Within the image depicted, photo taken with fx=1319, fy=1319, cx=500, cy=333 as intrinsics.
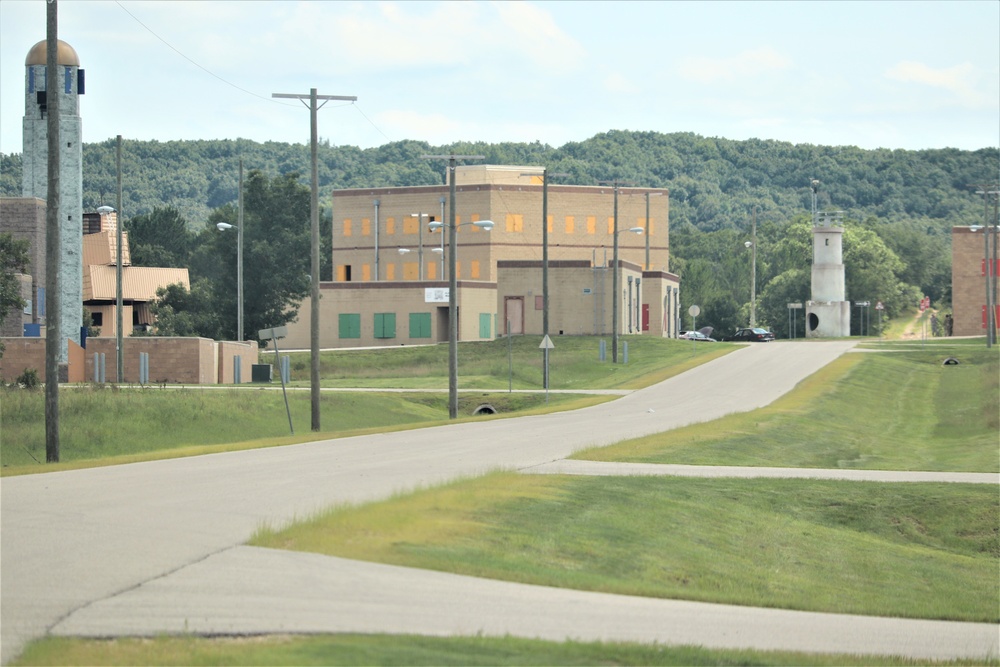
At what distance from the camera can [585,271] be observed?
82.1m

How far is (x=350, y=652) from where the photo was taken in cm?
1016

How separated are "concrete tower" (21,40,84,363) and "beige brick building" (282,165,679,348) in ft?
91.8

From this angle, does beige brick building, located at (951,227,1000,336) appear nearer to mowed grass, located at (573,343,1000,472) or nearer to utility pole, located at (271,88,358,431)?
mowed grass, located at (573,343,1000,472)

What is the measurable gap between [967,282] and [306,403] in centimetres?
7129

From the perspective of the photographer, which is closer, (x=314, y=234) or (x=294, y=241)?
(x=314, y=234)

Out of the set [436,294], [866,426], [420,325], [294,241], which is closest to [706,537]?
[866,426]

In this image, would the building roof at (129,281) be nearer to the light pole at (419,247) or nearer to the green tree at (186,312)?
the green tree at (186,312)

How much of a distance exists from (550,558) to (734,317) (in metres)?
121

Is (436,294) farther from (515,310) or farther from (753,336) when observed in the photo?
(753,336)

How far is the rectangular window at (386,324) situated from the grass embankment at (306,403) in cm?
754

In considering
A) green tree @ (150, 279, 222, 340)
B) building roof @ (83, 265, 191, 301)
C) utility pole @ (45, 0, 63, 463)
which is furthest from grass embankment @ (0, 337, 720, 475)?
building roof @ (83, 265, 191, 301)

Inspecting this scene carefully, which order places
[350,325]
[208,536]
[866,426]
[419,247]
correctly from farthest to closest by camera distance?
[419,247] < [350,325] < [866,426] < [208,536]

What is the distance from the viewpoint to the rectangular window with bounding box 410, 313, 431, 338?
82.5 meters

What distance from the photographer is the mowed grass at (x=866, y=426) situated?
31.2m
